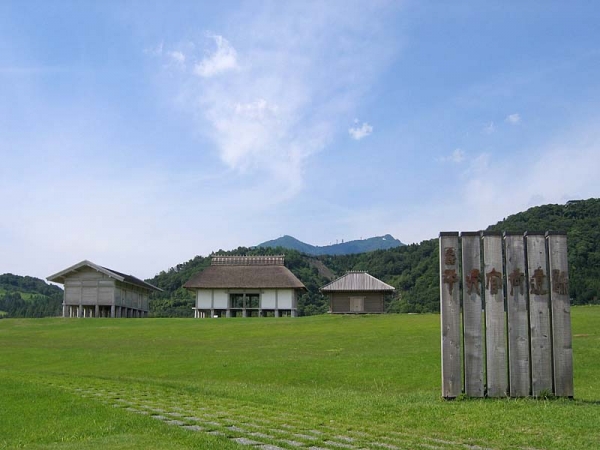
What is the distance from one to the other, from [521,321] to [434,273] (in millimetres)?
55299

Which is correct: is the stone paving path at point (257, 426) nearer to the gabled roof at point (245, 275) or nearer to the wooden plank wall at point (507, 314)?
the wooden plank wall at point (507, 314)

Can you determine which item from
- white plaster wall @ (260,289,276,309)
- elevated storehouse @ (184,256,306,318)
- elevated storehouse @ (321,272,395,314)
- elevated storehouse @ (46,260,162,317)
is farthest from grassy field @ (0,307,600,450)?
white plaster wall @ (260,289,276,309)

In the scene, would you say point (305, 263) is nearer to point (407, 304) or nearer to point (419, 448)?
point (407, 304)

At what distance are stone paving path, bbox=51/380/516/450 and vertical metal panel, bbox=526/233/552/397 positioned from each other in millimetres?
4213

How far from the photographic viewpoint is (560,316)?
11281mm

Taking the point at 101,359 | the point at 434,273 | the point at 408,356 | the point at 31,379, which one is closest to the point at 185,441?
the point at 31,379

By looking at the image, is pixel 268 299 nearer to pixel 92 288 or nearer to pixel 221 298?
pixel 221 298

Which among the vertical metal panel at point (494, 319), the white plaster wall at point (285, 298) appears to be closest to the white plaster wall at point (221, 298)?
the white plaster wall at point (285, 298)

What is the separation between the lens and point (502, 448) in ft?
23.7

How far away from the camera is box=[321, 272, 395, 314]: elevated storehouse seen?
164ft

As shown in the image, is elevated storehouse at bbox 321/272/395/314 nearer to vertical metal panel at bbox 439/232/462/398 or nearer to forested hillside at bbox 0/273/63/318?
vertical metal panel at bbox 439/232/462/398

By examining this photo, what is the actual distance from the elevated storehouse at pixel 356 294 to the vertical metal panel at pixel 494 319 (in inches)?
1509

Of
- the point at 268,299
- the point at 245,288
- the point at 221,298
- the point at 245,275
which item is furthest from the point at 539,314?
the point at 221,298

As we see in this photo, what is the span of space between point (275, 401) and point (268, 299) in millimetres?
41826
